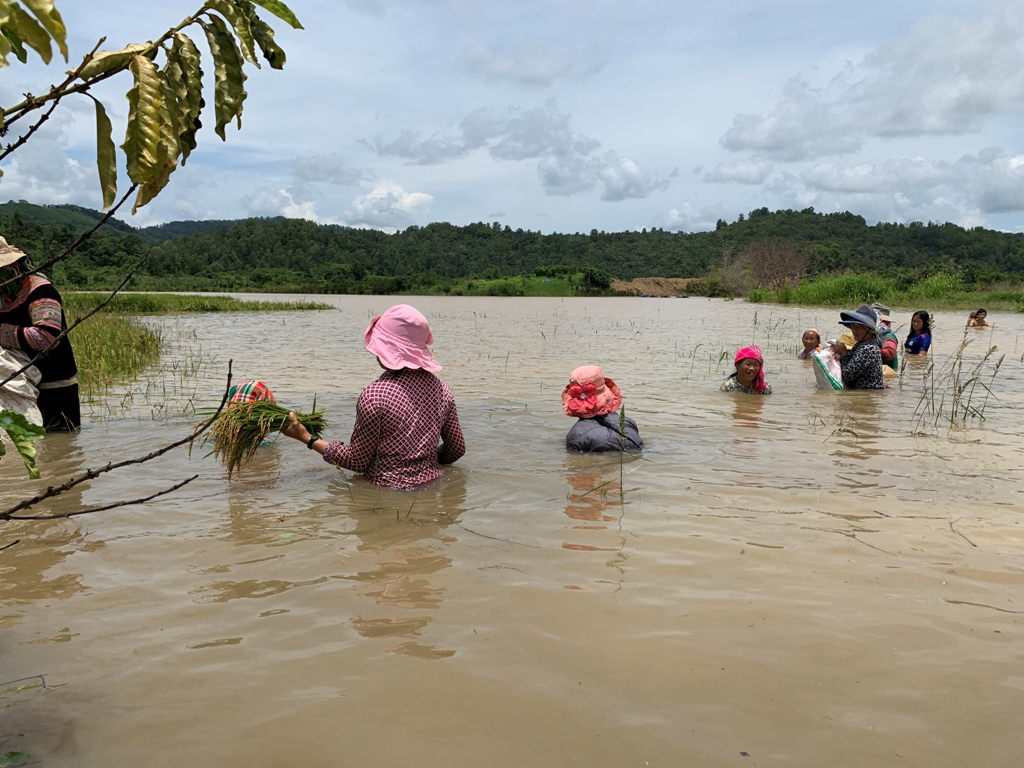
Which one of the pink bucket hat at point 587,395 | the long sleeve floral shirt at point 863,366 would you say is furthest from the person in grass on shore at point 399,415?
the long sleeve floral shirt at point 863,366

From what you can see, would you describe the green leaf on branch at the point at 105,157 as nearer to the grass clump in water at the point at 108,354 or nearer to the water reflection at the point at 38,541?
the water reflection at the point at 38,541

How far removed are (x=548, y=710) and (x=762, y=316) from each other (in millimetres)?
26663

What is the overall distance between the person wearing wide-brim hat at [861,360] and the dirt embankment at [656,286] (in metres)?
69.7

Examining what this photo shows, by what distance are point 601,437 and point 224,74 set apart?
471 centimetres

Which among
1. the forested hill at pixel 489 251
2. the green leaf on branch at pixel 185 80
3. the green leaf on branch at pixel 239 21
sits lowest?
the green leaf on branch at pixel 185 80

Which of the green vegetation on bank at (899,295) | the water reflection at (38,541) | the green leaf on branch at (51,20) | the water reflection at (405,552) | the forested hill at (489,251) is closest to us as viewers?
the green leaf on branch at (51,20)

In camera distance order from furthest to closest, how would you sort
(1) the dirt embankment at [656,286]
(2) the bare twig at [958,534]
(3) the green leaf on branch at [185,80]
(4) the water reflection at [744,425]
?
1. (1) the dirt embankment at [656,286]
2. (4) the water reflection at [744,425]
3. (2) the bare twig at [958,534]
4. (3) the green leaf on branch at [185,80]

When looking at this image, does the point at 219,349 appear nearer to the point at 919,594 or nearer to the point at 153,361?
the point at 153,361

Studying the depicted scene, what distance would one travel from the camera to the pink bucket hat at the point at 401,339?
15.0ft

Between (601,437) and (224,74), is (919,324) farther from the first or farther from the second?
(224,74)

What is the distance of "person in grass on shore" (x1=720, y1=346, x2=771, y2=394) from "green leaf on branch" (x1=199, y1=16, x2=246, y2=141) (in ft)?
24.7

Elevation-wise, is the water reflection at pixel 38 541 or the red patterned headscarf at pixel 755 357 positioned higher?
the red patterned headscarf at pixel 755 357

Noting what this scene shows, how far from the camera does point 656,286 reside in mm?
84500

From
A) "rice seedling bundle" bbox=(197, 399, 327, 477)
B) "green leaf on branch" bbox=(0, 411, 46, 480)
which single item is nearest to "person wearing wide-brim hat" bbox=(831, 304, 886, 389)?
"rice seedling bundle" bbox=(197, 399, 327, 477)
